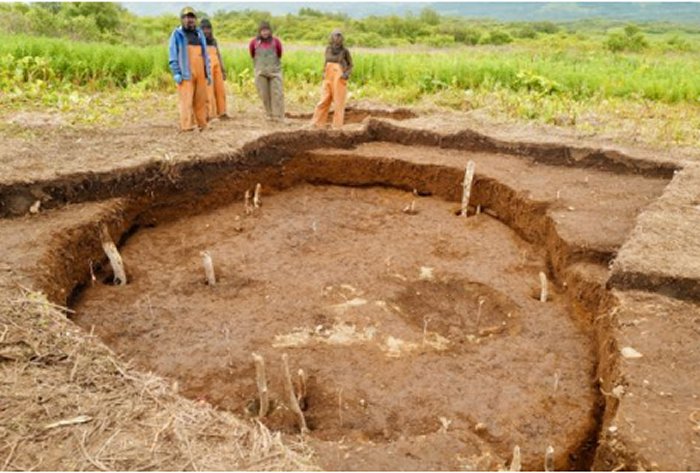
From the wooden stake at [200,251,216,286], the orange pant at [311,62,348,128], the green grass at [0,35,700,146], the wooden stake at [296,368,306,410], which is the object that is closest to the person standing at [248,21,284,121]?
the orange pant at [311,62,348,128]

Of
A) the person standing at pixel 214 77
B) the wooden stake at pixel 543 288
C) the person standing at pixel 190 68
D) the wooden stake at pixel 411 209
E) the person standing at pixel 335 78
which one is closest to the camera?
the wooden stake at pixel 543 288

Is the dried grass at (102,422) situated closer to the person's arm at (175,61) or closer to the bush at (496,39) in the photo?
the person's arm at (175,61)

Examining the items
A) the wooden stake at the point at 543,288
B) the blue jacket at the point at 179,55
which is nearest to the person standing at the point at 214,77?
the blue jacket at the point at 179,55

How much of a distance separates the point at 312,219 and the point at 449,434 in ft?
13.0

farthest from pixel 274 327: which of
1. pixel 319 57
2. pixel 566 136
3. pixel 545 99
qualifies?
pixel 319 57

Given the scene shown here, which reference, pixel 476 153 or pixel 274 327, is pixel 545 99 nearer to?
pixel 476 153

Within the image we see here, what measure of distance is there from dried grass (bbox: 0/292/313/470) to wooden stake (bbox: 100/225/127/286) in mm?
1875

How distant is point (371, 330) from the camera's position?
5.13 meters

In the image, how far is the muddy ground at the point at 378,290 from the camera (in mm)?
3633

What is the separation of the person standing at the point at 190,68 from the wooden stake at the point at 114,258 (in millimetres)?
3392

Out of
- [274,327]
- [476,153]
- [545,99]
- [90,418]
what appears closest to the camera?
[90,418]

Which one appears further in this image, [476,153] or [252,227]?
[476,153]

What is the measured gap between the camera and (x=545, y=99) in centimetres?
1181

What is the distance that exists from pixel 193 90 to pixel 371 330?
17.4 feet
